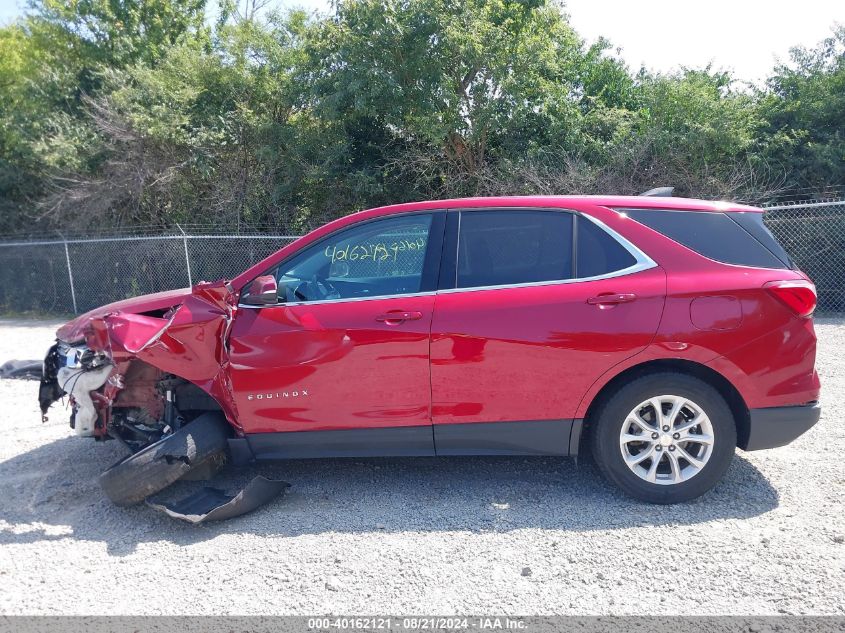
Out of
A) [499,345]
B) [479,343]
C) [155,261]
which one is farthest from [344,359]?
[155,261]

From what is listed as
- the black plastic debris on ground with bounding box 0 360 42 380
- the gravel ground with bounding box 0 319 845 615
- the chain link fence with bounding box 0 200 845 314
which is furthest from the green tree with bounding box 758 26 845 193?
the black plastic debris on ground with bounding box 0 360 42 380

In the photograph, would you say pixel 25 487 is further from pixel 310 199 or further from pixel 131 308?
pixel 310 199

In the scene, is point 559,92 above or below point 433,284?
above

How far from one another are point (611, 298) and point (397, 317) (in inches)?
49.8

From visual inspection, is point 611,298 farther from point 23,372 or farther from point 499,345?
point 23,372

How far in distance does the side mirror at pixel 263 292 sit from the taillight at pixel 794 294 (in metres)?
2.91

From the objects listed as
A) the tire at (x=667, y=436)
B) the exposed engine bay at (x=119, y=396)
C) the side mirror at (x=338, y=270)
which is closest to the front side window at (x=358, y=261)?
the side mirror at (x=338, y=270)

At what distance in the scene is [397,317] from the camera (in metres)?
3.91

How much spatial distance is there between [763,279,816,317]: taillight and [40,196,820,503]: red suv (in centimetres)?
1

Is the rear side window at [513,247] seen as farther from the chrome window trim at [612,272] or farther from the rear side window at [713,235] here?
the rear side window at [713,235]

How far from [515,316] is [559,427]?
73 centimetres

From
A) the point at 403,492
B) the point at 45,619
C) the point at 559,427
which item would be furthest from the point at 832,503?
the point at 45,619

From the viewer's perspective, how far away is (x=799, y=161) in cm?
1052

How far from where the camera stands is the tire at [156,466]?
3.98 m
